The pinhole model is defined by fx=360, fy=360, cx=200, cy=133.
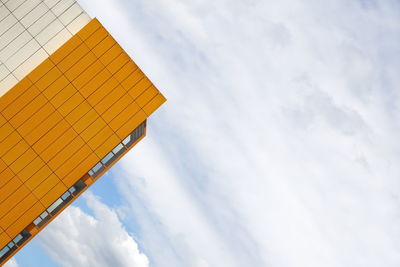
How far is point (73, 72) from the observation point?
43656 millimetres

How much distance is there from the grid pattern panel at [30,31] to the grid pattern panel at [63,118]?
39.0 inches

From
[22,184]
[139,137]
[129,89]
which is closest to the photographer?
[22,184]

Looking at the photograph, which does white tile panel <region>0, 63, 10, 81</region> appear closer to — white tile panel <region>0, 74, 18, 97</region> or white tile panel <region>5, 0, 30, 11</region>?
white tile panel <region>0, 74, 18, 97</region>

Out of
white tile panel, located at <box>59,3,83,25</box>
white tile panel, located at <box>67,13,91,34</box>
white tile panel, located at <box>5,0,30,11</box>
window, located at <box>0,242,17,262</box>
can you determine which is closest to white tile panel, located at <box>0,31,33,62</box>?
white tile panel, located at <box>5,0,30,11</box>

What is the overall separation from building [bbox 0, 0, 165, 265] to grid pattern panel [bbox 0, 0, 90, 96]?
0.11 metres

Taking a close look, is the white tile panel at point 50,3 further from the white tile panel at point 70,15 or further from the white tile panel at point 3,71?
the white tile panel at point 3,71

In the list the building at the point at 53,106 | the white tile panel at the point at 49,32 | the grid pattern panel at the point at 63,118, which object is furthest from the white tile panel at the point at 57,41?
the grid pattern panel at the point at 63,118

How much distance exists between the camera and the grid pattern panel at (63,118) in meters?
41.9

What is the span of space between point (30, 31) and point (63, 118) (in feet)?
36.8

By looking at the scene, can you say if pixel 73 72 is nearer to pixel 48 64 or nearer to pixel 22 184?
pixel 48 64

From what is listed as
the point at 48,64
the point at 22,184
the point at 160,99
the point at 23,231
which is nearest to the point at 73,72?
the point at 48,64

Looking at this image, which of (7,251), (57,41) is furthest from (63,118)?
(7,251)

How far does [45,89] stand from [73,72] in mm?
3829

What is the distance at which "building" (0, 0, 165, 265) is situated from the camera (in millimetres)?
42062
